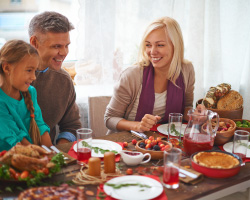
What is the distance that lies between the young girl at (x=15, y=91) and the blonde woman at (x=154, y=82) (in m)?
0.68

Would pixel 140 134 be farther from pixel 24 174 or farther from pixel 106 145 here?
pixel 24 174

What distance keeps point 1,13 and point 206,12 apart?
1.92 m

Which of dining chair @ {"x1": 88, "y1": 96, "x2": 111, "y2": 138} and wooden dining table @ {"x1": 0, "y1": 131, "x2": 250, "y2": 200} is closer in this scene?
wooden dining table @ {"x1": 0, "y1": 131, "x2": 250, "y2": 200}

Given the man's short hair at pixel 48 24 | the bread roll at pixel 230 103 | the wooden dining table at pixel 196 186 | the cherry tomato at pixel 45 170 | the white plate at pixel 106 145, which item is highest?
the man's short hair at pixel 48 24

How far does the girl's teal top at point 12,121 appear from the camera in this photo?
1527mm

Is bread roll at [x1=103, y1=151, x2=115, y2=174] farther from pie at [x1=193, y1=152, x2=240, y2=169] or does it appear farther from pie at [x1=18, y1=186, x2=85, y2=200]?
pie at [x1=193, y1=152, x2=240, y2=169]

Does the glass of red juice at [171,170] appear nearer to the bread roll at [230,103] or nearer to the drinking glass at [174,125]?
the drinking glass at [174,125]

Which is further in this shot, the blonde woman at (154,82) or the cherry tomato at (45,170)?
the blonde woman at (154,82)

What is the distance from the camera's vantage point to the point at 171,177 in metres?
1.21

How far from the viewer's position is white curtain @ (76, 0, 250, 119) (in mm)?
2629

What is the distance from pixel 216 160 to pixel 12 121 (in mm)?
1019

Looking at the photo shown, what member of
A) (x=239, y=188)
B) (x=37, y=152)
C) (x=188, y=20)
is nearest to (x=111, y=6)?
(x=188, y=20)

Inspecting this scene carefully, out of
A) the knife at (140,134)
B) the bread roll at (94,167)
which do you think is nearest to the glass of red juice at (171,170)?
the bread roll at (94,167)

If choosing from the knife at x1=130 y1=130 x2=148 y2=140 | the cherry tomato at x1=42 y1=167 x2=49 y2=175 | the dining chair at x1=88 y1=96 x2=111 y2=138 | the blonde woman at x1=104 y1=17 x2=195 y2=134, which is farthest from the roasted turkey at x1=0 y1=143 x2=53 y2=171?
the dining chair at x1=88 y1=96 x2=111 y2=138
